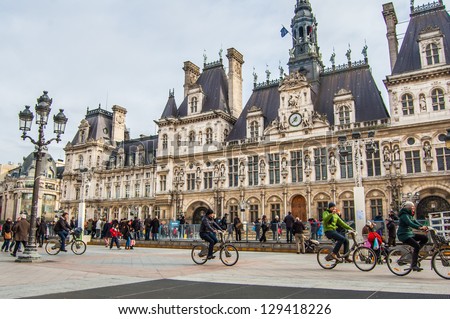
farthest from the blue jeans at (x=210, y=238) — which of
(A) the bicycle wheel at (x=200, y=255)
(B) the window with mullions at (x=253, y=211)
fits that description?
(B) the window with mullions at (x=253, y=211)

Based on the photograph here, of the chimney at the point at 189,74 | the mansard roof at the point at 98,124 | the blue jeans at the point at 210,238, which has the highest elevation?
the chimney at the point at 189,74

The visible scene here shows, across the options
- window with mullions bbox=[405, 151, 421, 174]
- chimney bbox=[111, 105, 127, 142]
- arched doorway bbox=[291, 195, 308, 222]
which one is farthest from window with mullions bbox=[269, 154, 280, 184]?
chimney bbox=[111, 105, 127, 142]

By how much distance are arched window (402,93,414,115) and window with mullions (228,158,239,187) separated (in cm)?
1603

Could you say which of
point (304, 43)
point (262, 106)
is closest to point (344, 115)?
point (262, 106)

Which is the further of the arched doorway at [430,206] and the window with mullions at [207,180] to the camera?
the window with mullions at [207,180]

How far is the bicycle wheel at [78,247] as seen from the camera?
17.7 m

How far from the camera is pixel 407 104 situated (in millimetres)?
30734

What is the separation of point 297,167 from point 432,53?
14456mm

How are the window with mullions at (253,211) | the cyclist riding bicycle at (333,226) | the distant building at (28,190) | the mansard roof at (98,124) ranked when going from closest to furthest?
the cyclist riding bicycle at (333,226) < the window with mullions at (253,211) < the mansard roof at (98,124) < the distant building at (28,190)

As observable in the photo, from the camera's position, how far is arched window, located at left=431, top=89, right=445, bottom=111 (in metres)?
29.5

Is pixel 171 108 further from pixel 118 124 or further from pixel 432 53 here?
pixel 432 53

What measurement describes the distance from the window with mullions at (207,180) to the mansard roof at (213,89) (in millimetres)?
7248

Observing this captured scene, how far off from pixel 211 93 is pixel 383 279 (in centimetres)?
3774

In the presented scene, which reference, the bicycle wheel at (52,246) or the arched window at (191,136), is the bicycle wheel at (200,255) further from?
the arched window at (191,136)
